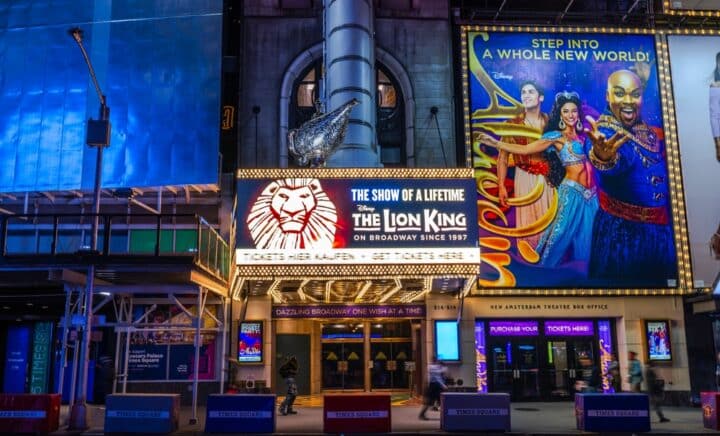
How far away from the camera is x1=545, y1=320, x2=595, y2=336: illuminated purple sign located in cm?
2586

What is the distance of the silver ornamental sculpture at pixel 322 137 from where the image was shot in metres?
23.5

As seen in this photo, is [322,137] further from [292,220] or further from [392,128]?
[392,128]

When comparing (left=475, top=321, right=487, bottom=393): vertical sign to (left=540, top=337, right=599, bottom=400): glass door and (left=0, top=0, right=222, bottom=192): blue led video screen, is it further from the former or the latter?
(left=0, top=0, right=222, bottom=192): blue led video screen

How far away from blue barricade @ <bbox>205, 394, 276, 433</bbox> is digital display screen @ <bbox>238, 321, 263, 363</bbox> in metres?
8.48

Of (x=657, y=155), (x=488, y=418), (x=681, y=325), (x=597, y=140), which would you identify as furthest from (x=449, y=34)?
(x=488, y=418)

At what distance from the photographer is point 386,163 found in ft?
90.5

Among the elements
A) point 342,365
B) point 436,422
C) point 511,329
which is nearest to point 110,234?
point 342,365

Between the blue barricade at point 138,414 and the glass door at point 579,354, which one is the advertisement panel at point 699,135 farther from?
the blue barricade at point 138,414

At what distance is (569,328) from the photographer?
2594cm

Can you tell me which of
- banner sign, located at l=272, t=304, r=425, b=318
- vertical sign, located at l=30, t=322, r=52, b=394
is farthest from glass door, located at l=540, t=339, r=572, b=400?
vertical sign, located at l=30, t=322, r=52, b=394

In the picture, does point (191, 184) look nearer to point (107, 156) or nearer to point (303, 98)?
point (107, 156)

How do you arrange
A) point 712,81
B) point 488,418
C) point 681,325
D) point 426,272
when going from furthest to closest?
point 712,81 < point 681,325 < point 426,272 < point 488,418

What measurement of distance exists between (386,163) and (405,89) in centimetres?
311

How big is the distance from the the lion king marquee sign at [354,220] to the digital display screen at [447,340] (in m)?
5.99
